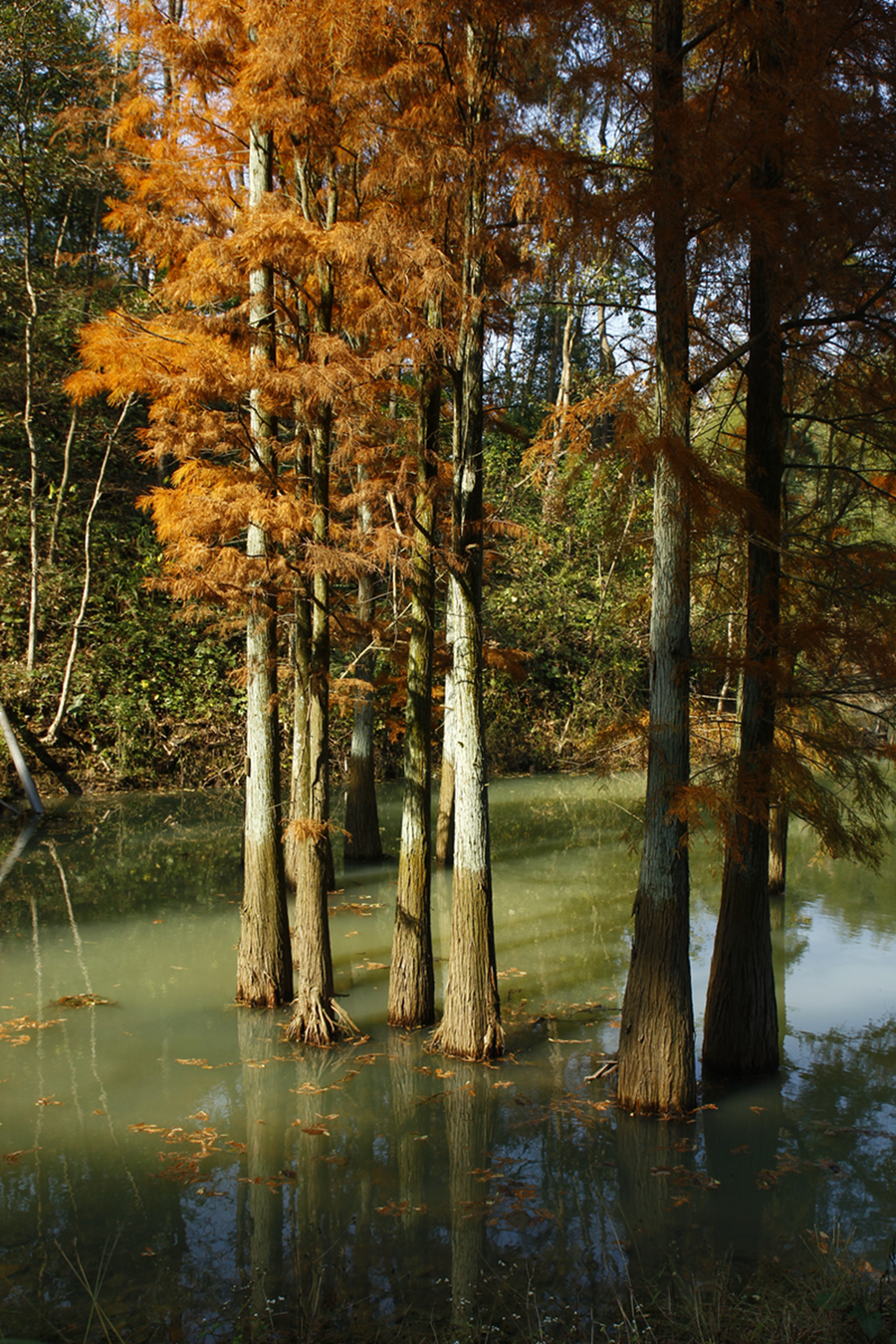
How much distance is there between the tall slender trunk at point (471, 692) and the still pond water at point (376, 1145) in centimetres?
46

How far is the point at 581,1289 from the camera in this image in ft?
16.0

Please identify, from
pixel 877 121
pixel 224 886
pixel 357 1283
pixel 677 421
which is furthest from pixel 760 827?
pixel 224 886

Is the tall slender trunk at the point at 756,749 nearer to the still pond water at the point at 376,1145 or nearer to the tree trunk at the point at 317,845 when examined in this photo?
the still pond water at the point at 376,1145

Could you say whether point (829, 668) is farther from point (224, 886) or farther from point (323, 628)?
point (224, 886)

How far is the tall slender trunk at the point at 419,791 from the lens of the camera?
8422mm

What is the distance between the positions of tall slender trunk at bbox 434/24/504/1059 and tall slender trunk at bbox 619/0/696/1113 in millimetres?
1280

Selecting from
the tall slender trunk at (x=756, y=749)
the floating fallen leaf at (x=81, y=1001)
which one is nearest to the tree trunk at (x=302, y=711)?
the floating fallen leaf at (x=81, y=1001)

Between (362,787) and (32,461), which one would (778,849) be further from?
(32,461)

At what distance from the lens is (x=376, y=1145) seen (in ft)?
22.2

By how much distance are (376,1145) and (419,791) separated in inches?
112

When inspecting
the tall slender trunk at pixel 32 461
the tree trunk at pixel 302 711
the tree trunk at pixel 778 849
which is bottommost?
the tree trunk at pixel 778 849

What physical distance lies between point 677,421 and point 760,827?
3256mm

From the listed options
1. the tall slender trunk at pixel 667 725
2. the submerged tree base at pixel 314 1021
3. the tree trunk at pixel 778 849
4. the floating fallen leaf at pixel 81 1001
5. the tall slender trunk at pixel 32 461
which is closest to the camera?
the tall slender trunk at pixel 667 725

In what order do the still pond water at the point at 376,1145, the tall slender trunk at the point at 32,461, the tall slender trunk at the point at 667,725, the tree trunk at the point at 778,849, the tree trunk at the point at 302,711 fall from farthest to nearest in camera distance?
the tall slender trunk at the point at 32,461, the tree trunk at the point at 778,849, the tree trunk at the point at 302,711, the tall slender trunk at the point at 667,725, the still pond water at the point at 376,1145
